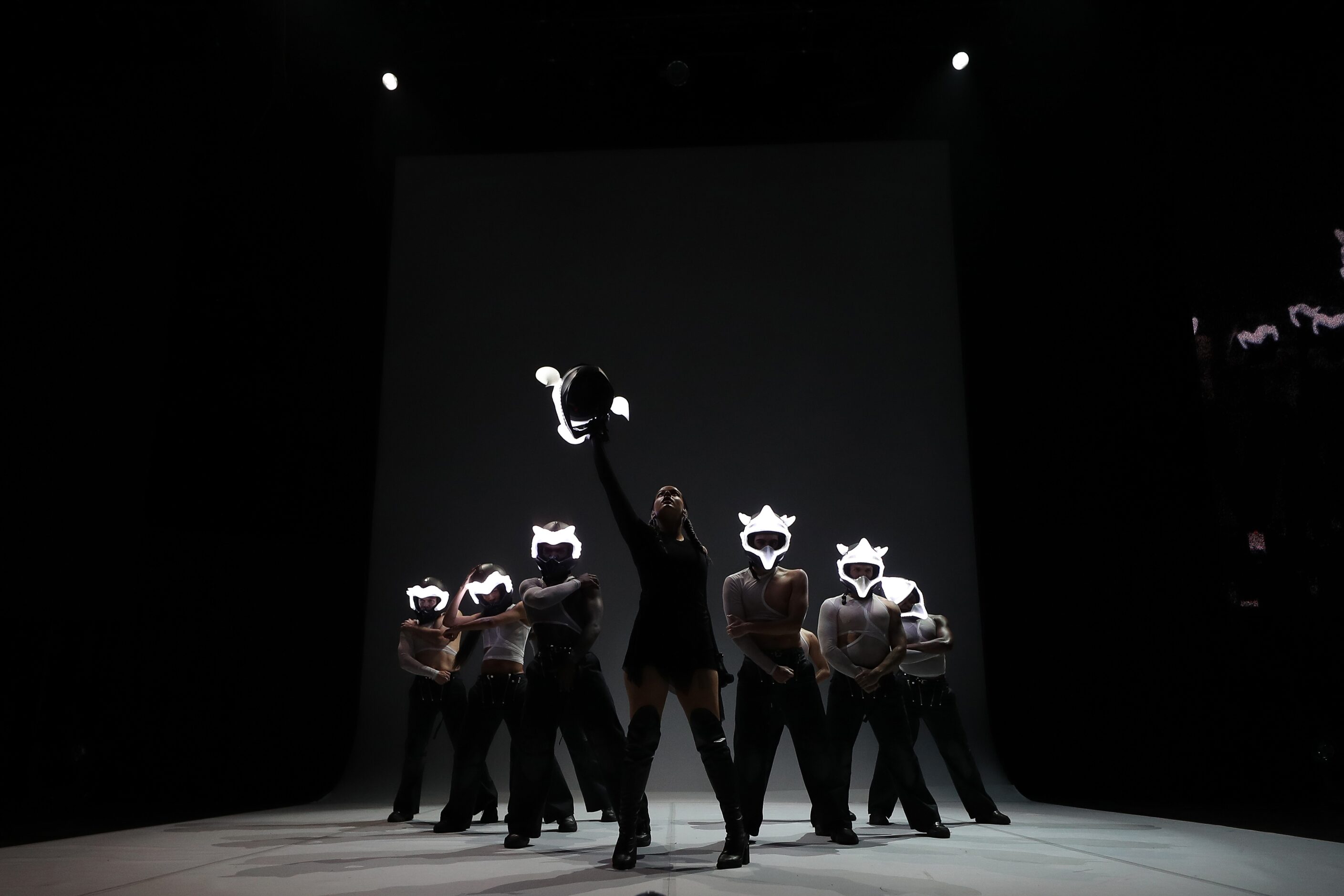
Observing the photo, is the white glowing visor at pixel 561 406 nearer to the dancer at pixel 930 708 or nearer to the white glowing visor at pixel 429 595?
the dancer at pixel 930 708

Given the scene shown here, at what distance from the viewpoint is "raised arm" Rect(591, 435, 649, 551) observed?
344 centimetres

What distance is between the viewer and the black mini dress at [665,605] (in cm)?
351

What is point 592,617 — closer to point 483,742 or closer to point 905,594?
point 483,742

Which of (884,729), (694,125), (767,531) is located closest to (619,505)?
(767,531)

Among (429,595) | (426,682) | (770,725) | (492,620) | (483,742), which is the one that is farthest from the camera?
(429,595)

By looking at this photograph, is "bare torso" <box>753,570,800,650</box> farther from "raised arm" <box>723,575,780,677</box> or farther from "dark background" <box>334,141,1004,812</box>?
"dark background" <box>334,141,1004,812</box>

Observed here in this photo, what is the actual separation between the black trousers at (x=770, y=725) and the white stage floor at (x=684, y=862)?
265mm

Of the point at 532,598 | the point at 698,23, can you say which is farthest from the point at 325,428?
the point at 698,23

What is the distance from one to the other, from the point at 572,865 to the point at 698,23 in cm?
657

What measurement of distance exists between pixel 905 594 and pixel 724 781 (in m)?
2.59

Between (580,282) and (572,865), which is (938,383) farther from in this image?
(572,865)

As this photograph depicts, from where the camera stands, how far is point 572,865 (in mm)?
3498

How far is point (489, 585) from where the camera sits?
5445mm

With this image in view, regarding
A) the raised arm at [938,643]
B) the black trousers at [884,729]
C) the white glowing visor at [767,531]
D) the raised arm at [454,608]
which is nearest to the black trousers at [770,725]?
the black trousers at [884,729]
